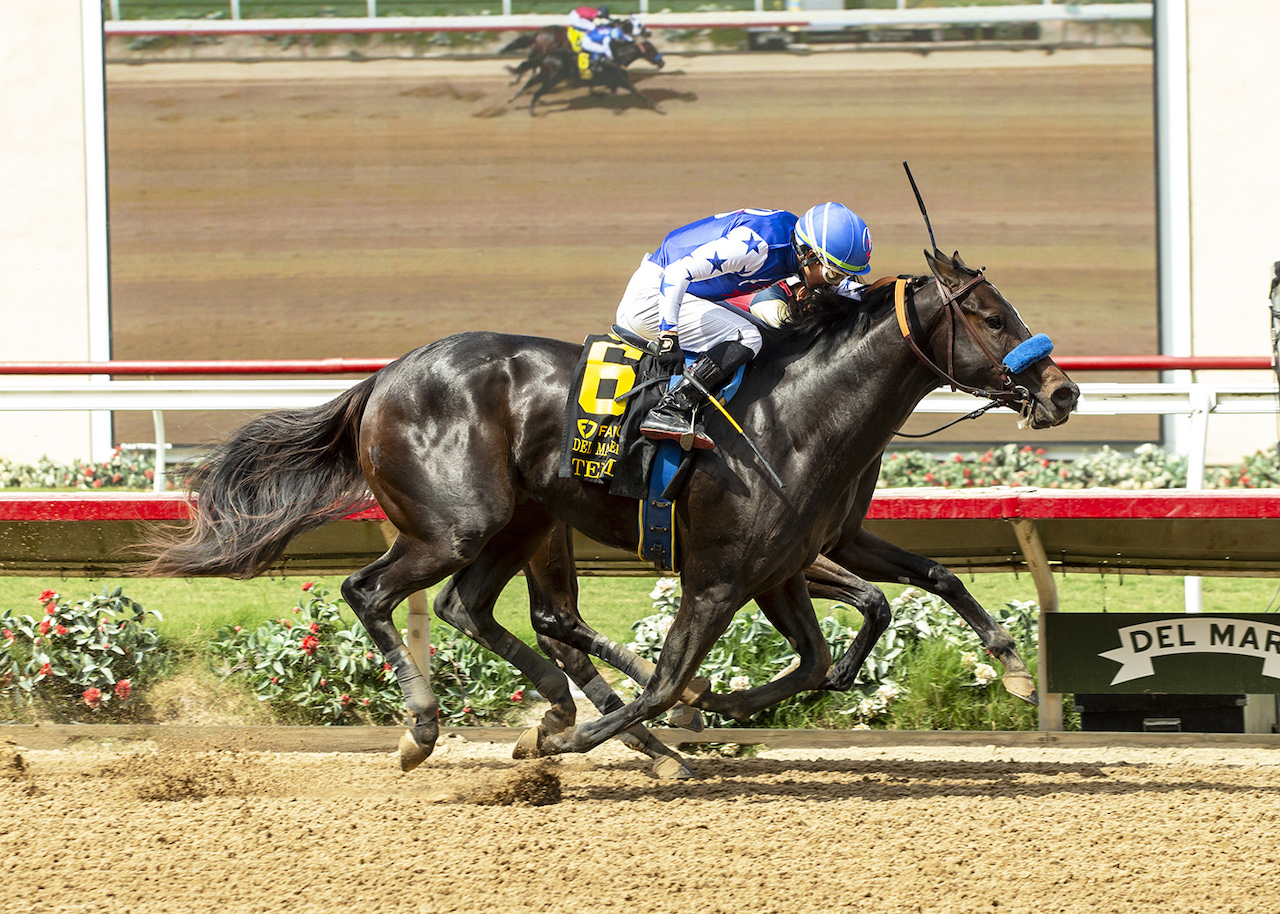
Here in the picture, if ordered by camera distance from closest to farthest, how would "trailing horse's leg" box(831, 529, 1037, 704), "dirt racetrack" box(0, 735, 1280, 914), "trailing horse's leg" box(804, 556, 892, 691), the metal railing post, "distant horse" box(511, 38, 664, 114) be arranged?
"dirt racetrack" box(0, 735, 1280, 914) → "trailing horse's leg" box(831, 529, 1037, 704) → "trailing horse's leg" box(804, 556, 892, 691) → the metal railing post → "distant horse" box(511, 38, 664, 114)

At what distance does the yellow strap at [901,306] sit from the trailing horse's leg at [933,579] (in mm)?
852

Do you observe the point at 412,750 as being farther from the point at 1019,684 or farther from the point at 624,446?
the point at 1019,684

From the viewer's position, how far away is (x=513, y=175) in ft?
37.0

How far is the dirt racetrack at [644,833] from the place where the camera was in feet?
9.49

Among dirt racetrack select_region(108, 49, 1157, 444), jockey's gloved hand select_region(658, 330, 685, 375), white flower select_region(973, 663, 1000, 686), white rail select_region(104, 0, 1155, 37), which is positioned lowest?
white flower select_region(973, 663, 1000, 686)

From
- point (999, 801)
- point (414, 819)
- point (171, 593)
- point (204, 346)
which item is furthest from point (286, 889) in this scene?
point (204, 346)

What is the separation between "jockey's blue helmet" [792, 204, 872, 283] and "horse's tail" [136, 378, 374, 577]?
5.27 ft

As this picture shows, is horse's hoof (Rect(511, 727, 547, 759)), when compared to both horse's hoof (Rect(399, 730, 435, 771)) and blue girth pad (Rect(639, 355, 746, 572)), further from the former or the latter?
blue girth pad (Rect(639, 355, 746, 572))

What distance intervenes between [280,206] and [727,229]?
8354 millimetres

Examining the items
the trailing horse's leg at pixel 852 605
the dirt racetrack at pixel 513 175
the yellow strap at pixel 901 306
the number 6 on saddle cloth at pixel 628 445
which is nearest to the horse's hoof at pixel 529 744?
the number 6 on saddle cloth at pixel 628 445

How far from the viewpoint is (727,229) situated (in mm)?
3840

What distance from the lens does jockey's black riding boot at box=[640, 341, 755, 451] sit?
3736 mm

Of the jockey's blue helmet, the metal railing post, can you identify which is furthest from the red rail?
the jockey's blue helmet

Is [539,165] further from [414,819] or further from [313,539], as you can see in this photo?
[414,819]
